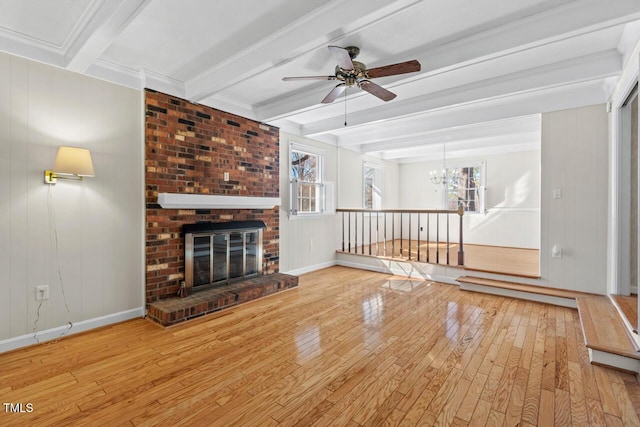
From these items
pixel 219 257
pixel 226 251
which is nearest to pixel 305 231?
pixel 226 251

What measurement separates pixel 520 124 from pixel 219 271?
528cm

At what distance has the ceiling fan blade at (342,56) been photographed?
90.1 inches

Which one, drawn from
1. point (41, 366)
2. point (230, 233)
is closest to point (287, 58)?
point (230, 233)

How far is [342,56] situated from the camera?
7.83ft

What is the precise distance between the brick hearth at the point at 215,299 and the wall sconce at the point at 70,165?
61.5 inches

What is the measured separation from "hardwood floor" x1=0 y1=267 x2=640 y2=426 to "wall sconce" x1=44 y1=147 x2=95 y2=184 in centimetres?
158

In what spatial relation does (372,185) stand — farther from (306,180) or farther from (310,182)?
(306,180)

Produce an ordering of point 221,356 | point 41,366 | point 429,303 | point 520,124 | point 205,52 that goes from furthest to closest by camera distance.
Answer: point 520,124 → point 429,303 → point 205,52 → point 221,356 → point 41,366

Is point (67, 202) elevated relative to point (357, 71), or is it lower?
lower

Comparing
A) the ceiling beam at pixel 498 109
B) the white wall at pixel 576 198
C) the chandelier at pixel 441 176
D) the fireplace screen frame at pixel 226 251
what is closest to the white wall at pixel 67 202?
the fireplace screen frame at pixel 226 251

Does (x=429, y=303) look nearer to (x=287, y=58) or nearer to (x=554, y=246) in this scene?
(x=554, y=246)

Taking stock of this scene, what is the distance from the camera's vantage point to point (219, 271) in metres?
4.04

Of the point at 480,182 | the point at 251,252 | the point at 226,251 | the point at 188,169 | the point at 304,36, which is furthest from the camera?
the point at 480,182

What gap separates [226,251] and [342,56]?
2889 millimetres
